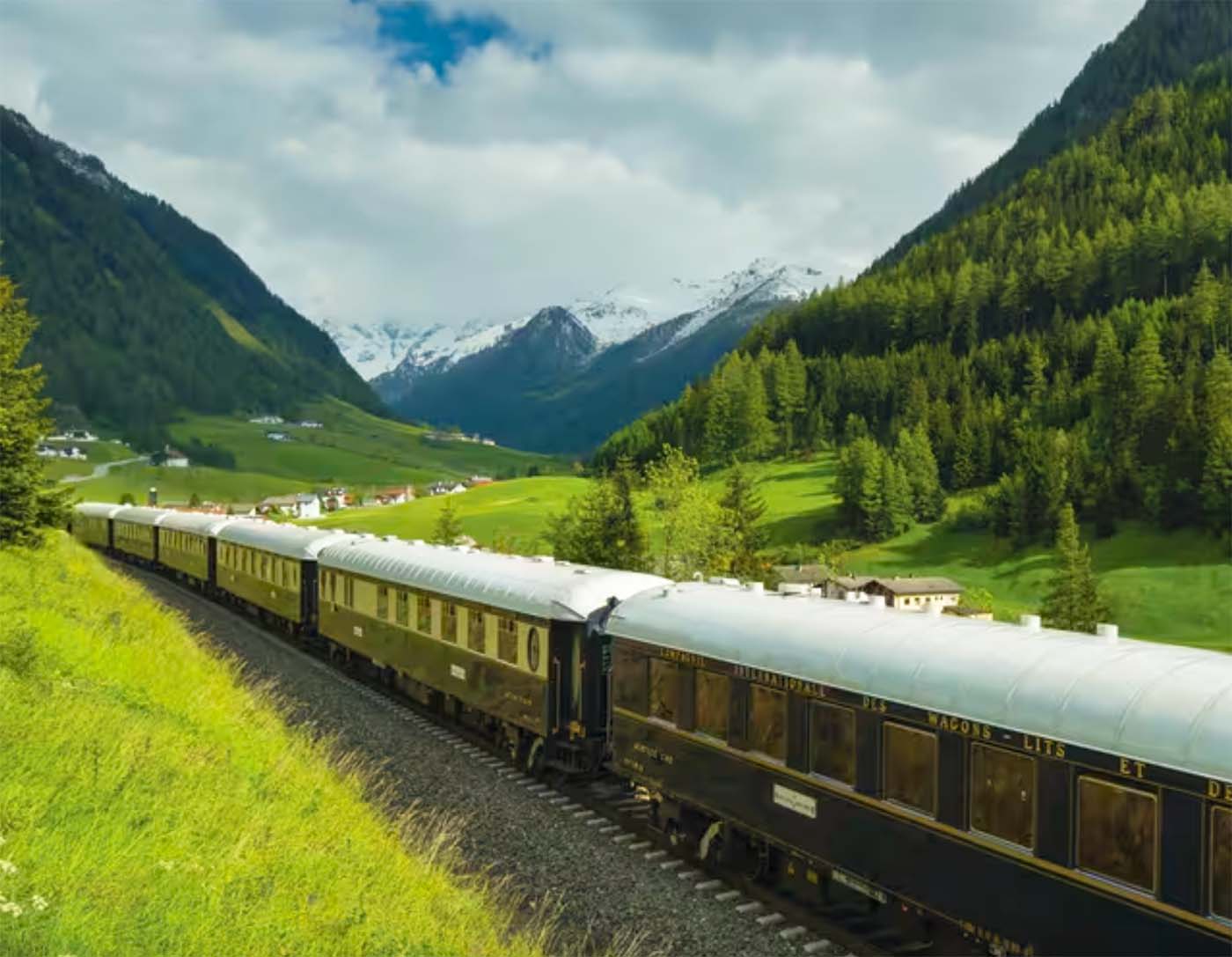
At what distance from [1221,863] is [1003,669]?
2.69 metres

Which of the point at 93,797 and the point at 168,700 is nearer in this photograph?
→ the point at 93,797

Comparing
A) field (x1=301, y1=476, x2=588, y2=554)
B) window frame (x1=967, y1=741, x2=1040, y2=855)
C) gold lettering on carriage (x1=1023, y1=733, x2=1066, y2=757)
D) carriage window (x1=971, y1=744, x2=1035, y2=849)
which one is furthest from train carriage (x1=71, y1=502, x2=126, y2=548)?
gold lettering on carriage (x1=1023, y1=733, x2=1066, y2=757)

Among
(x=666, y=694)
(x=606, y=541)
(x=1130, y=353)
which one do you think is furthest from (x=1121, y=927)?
(x=1130, y=353)

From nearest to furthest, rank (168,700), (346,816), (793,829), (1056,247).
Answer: (793,829) < (346,816) < (168,700) < (1056,247)

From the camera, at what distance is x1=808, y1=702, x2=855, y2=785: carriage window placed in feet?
41.4

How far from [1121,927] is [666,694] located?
8060 millimetres

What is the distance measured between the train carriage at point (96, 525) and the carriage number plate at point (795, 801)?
257 ft

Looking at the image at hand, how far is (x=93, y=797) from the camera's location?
35.2 ft

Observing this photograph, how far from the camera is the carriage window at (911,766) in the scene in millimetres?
11438

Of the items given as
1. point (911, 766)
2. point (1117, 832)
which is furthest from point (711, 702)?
point (1117, 832)

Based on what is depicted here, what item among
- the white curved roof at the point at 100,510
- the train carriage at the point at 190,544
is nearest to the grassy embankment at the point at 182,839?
the train carriage at the point at 190,544

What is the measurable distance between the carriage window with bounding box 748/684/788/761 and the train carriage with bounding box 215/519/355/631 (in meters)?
26.6

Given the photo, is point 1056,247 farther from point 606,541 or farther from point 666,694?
point 666,694

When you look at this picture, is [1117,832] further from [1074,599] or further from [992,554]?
[992,554]
